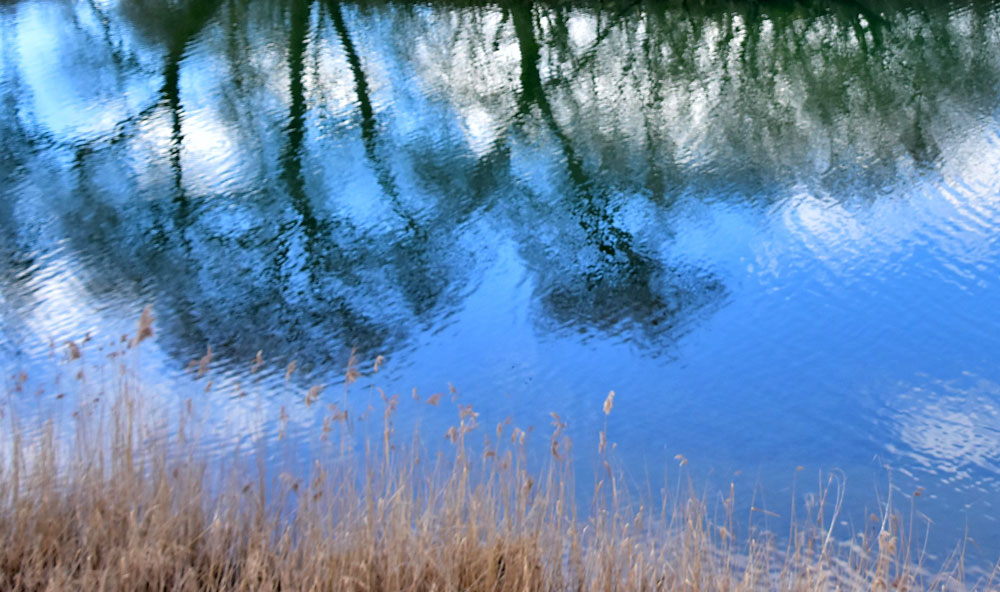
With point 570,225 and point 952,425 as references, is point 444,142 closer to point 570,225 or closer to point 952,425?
point 570,225

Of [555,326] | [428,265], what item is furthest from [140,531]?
[428,265]

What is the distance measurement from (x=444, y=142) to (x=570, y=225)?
2129 mm

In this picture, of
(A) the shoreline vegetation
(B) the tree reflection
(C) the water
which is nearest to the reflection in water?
(C) the water

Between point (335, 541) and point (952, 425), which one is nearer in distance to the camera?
point (335, 541)

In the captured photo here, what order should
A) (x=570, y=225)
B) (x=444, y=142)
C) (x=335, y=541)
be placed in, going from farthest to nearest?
(x=444, y=142) < (x=570, y=225) < (x=335, y=541)

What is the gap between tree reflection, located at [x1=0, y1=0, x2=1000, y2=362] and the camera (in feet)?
22.2

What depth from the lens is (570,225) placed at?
25.0 feet

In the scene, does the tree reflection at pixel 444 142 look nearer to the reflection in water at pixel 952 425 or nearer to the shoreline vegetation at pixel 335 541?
the reflection in water at pixel 952 425

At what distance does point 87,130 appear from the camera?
10.1 metres

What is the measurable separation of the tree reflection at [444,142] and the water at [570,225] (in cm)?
4

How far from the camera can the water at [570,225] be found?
526cm

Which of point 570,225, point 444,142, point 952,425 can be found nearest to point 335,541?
point 952,425

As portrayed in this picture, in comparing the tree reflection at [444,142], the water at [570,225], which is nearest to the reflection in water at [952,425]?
the water at [570,225]

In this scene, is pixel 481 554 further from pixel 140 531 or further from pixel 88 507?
pixel 88 507
